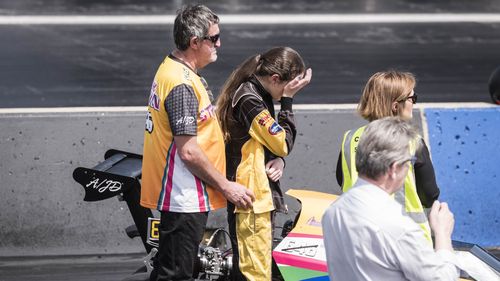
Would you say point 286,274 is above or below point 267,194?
below

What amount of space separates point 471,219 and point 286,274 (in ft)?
9.74

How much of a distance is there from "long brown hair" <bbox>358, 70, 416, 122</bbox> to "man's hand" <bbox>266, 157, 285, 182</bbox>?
2.67 feet

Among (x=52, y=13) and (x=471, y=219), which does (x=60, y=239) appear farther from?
(x=52, y=13)

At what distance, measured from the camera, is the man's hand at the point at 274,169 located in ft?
18.6

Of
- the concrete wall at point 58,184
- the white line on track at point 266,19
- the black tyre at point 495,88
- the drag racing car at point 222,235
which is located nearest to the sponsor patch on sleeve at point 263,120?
the drag racing car at point 222,235

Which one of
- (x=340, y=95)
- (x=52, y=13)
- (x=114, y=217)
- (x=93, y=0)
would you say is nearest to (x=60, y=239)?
(x=114, y=217)

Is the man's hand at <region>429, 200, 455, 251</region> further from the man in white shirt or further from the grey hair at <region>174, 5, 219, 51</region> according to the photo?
the grey hair at <region>174, 5, 219, 51</region>

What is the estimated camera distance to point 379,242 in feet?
12.0

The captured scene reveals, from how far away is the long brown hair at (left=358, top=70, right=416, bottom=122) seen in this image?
16.4 ft

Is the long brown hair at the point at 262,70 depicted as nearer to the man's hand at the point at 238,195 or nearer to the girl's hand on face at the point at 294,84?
the girl's hand on face at the point at 294,84

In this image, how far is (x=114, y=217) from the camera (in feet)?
25.4

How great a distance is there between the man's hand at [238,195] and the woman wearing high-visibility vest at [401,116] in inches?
23.9

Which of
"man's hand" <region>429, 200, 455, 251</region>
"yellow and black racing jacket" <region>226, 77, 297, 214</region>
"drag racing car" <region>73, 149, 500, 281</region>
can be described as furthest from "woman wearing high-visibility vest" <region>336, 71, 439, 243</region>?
"man's hand" <region>429, 200, 455, 251</region>

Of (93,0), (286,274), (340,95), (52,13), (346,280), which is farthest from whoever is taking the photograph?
(93,0)
